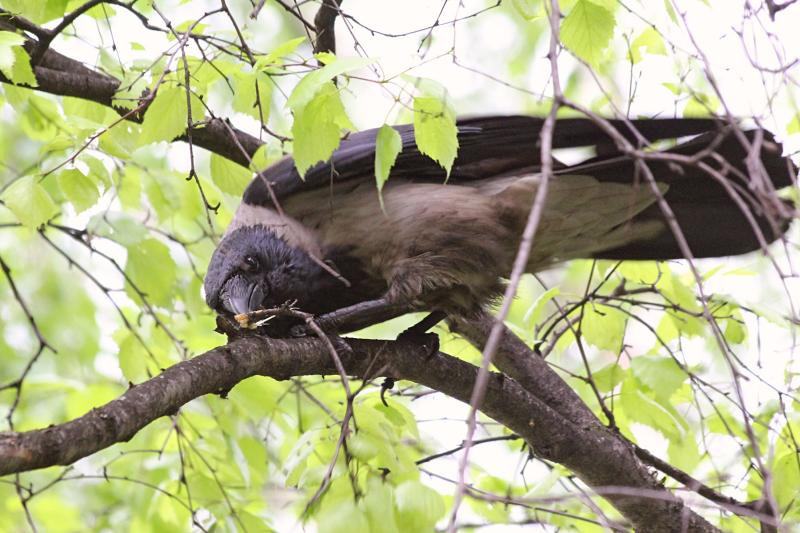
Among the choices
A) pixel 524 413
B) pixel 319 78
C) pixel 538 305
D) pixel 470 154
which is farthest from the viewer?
pixel 470 154

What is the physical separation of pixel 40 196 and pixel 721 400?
9.88 ft

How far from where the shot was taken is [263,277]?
3.71 metres

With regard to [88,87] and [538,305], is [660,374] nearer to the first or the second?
[538,305]

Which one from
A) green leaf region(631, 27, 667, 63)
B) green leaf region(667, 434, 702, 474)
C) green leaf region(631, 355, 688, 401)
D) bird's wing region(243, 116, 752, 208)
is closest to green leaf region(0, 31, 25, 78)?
bird's wing region(243, 116, 752, 208)

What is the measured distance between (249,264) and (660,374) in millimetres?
1637

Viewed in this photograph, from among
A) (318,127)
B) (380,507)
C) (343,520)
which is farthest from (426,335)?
(343,520)

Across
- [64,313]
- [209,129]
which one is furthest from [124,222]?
[64,313]

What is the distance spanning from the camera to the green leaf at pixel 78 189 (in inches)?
123

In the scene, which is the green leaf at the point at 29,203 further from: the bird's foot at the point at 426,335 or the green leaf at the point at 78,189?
the bird's foot at the point at 426,335

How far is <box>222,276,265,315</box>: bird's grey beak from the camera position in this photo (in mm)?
3607

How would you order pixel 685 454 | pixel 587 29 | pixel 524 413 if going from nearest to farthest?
pixel 587 29
pixel 524 413
pixel 685 454

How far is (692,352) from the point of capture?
4.36 metres

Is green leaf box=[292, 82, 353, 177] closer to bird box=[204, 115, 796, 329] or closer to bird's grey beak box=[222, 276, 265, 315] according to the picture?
bird box=[204, 115, 796, 329]

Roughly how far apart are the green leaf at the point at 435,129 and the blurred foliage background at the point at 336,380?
0.02 metres
